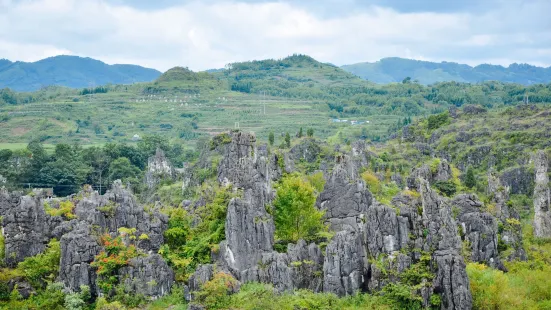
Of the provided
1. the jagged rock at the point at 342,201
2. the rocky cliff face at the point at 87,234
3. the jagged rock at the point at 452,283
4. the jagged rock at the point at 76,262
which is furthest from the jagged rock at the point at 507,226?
the jagged rock at the point at 76,262

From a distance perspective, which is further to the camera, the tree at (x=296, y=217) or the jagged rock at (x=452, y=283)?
the tree at (x=296, y=217)

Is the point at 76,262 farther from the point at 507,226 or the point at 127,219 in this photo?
the point at 507,226

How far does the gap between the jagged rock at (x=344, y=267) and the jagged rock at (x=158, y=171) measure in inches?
2119

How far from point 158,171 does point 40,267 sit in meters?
51.6

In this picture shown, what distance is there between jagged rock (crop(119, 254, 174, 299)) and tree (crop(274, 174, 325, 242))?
7142 millimetres

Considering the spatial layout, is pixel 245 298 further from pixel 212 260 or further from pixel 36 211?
pixel 36 211

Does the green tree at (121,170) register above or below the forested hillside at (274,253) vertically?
below

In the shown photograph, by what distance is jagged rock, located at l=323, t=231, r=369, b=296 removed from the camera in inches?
1242

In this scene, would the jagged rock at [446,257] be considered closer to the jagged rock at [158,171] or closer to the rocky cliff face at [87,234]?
the rocky cliff face at [87,234]

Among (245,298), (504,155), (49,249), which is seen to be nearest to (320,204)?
(245,298)

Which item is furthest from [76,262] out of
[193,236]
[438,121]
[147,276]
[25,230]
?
[438,121]

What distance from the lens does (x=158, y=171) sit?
85.0m

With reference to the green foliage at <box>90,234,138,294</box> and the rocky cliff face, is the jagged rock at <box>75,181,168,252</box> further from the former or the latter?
the green foliage at <box>90,234,138,294</box>

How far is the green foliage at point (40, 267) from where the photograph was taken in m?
33.6
